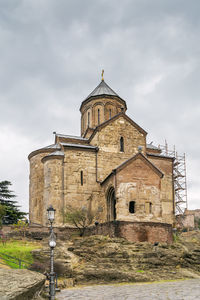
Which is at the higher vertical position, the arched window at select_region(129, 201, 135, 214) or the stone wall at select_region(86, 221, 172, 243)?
the arched window at select_region(129, 201, 135, 214)

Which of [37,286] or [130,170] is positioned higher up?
[130,170]

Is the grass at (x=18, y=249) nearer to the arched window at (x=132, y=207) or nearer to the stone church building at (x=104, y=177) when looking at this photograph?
the stone church building at (x=104, y=177)

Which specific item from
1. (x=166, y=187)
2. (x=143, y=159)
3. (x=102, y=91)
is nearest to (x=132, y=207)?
(x=143, y=159)

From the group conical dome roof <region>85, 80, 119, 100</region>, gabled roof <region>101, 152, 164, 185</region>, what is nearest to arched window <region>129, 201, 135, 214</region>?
gabled roof <region>101, 152, 164, 185</region>

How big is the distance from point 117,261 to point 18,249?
5.69m

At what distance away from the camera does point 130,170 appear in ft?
Answer: 83.8

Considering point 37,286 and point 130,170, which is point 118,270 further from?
point 37,286

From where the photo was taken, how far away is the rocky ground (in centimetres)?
1808

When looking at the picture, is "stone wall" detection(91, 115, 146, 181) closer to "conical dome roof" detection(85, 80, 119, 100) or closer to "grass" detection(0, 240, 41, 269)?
"conical dome roof" detection(85, 80, 119, 100)

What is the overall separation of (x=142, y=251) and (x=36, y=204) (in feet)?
43.4

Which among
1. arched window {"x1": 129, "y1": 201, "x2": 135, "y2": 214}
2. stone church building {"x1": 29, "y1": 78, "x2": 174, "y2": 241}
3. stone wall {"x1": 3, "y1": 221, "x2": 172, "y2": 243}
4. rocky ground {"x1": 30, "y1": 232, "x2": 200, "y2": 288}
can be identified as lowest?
rocky ground {"x1": 30, "y1": 232, "x2": 200, "y2": 288}

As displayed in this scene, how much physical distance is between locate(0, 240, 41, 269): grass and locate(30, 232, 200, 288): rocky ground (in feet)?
1.63

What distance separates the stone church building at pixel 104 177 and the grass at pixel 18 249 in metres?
5.11

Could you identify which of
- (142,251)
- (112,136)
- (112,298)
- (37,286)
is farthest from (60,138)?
(37,286)
